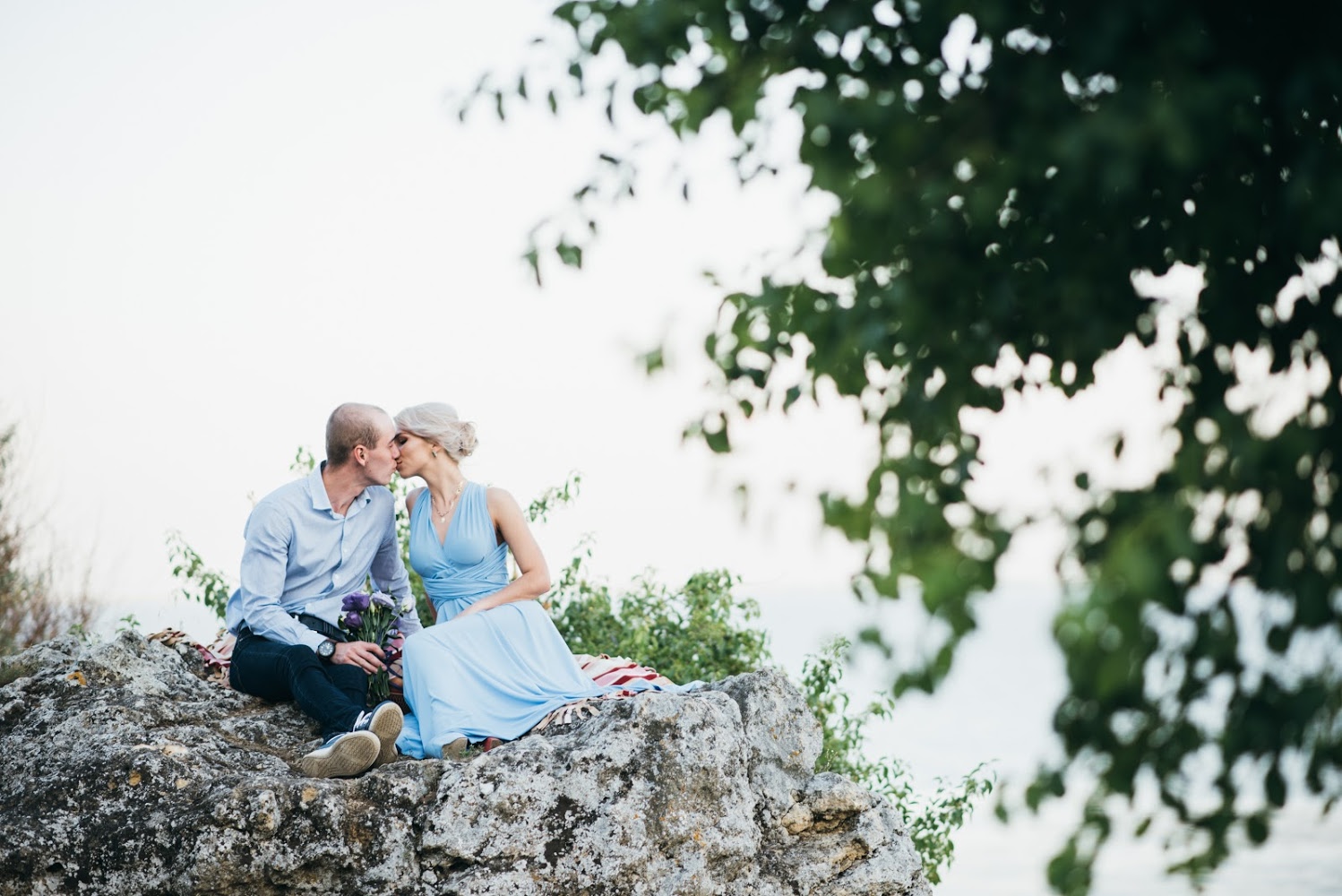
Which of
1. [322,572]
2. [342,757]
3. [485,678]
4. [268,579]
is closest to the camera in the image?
[342,757]

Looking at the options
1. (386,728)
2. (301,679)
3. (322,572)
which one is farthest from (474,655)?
(322,572)

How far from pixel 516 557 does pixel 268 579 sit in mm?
1329

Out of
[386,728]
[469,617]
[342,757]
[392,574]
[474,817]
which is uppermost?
[392,574]

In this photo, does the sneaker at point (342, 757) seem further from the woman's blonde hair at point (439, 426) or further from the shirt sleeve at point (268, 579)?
the woman's blonde hair at point (439, 426)

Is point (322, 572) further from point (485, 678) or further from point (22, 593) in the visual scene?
point (22, 593)

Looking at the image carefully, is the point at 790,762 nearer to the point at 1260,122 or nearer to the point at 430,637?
the point at 430,637

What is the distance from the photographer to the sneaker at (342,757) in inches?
221

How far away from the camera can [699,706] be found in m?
5.64

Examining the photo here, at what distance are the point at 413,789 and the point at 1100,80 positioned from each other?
392cm

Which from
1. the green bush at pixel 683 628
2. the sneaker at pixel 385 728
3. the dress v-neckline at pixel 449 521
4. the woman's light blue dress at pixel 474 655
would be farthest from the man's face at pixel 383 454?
the green bush at pixel 683 628

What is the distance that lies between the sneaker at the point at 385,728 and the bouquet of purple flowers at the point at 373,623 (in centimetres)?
82

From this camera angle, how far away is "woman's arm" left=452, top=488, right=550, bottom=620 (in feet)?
22.2

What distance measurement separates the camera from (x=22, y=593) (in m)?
13.8

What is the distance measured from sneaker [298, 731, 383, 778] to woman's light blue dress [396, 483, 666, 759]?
572 mm
